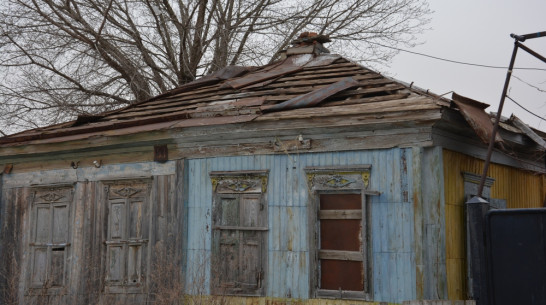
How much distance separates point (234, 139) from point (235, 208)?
0.99 meters

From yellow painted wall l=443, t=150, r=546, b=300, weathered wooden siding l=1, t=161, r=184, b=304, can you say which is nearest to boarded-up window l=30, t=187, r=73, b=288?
weathered wooden siding l=1, t=161, r=184, b=304

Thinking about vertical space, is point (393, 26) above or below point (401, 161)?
above

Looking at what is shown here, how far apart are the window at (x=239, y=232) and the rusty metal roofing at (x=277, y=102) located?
908 mm

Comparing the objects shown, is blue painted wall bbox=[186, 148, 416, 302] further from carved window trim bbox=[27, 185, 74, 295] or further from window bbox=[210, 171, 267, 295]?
carved window trim bbox=[27, 185, 74, 295]

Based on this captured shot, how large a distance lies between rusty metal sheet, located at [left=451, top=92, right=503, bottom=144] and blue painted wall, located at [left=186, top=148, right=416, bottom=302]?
2.81 feet

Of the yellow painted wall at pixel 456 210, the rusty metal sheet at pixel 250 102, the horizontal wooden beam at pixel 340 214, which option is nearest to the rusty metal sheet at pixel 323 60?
the rusty metal sheet at pixel 250 102

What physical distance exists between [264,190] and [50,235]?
4.28 metres

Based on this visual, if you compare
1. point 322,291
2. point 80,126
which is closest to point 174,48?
point 80,126

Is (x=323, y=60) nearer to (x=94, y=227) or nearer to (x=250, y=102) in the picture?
(x=250, y=102)

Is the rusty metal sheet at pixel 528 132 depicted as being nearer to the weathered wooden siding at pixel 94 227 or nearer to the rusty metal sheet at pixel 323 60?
the rusty metal sheet at pixel 323 60

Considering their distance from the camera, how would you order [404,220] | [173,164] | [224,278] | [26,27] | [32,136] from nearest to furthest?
[404,220] < [224,278] < [173,164] < [32,136] < [26,27]

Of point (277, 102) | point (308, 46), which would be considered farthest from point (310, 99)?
point (308, 46)

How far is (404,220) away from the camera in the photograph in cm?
854

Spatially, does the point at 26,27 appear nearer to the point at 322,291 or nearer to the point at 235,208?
the point at 235,208
